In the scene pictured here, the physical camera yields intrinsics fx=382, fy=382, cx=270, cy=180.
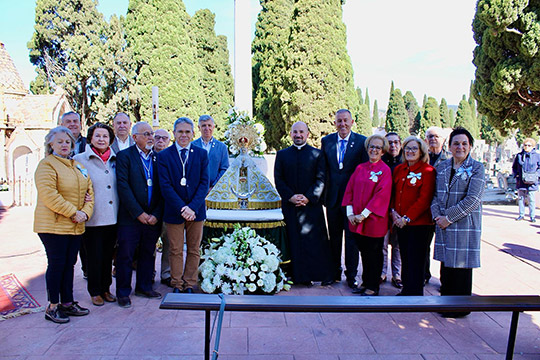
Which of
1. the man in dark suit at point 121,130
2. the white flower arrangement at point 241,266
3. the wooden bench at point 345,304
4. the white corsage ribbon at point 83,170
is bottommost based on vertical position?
the white flower arrangement at point 241,266

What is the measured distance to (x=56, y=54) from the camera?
25516 mm

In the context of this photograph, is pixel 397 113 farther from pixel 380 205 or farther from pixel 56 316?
pixel 56 316

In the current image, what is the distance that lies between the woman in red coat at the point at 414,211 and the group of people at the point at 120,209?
2.14 metres

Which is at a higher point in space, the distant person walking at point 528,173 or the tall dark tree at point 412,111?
the tall dark tree at point 412,111

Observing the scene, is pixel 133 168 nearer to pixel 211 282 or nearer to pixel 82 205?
pixel 82 205

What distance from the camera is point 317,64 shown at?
1961cm

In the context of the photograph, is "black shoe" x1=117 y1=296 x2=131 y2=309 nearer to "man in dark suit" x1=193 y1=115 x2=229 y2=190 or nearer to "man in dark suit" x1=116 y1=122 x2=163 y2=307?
"man in dark suit" x1=116 y1=122 x2=163 y2=307

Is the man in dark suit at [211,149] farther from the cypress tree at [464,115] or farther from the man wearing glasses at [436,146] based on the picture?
the cypress tree at [464,115]

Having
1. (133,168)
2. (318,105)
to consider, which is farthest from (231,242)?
(318,105)

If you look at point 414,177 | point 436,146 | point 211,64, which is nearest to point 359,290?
point 414,177

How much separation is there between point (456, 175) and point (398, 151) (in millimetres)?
1098

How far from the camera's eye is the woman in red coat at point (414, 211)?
3.91 m

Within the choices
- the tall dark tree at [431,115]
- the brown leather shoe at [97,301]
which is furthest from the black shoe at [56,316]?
the tall dark tree at [431,115]

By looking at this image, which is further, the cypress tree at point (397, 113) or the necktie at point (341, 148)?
the cypress tree at point (397, 113)
